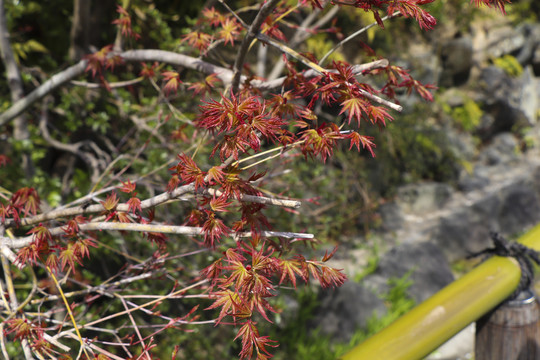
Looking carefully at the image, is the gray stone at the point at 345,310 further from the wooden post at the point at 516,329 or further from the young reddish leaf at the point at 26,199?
the young reddish leaf at the point at 26,199

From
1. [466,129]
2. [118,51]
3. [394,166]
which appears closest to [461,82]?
[466,129]

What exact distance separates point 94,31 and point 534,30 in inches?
269

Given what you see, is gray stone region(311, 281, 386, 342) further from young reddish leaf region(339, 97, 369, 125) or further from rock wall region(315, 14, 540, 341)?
young reddish leaf region(339, 97, 369, 125)

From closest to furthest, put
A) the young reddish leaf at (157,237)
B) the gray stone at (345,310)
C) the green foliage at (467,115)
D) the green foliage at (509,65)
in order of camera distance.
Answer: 1. the young reddish leaf at (157,237)
2. the gray stone at (345,310)
3. the green foliage at (467,115)
4. the green foliage at (509,65)

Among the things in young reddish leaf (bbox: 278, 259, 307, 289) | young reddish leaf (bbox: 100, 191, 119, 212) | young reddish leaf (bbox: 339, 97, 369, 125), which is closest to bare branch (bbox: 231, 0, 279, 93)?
young reddish leaf (bbox: 339, 97, 369, 125)

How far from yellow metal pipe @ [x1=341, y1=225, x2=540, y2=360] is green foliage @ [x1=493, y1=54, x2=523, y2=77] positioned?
6077 mm

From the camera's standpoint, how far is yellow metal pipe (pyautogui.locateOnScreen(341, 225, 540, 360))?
57.8 inches

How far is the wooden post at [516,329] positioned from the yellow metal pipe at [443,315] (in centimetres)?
12

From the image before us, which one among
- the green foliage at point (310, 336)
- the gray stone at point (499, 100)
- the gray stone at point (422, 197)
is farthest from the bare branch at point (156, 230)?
the gray stone at point (499, 100)

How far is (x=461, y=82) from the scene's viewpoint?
6.79 meters

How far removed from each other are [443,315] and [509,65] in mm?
6548

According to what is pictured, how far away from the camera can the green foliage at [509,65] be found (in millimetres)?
6887

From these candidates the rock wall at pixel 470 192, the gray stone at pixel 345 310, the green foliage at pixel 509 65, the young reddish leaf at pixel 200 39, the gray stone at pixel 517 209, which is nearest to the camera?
the young reddish leaf at pixel 200 39

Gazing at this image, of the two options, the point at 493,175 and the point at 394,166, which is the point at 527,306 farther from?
the point at 493,175
